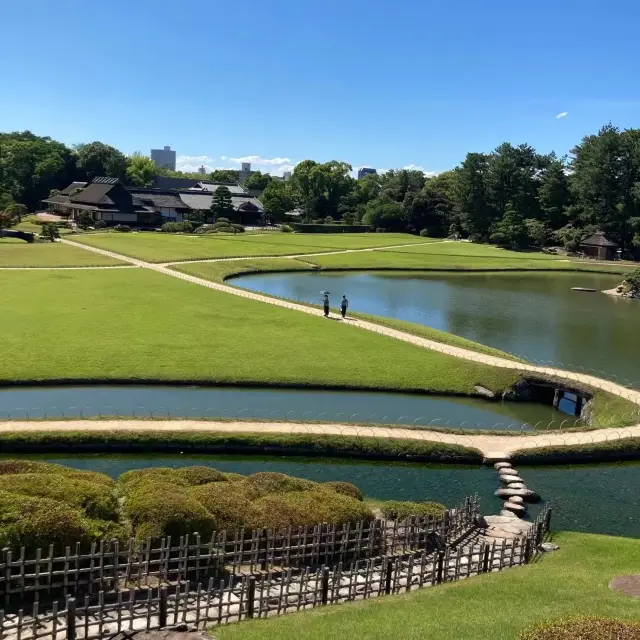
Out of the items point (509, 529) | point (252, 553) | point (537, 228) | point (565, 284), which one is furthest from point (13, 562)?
point (537, 228)

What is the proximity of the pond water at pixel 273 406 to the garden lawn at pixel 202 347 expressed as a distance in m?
0.62

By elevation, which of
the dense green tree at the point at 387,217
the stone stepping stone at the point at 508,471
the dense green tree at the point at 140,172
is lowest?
the stone stepping stone at the point at 508,471

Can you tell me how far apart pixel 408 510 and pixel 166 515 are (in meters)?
6.04

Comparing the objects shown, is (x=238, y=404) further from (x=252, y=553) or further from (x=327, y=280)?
(x=327, y=280)

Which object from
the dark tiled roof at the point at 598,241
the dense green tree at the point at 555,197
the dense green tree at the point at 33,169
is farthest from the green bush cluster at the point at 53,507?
the dense green tree at the point at 33,169

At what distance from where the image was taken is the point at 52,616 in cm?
936

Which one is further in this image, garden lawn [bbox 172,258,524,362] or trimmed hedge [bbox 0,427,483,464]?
garden lawn [bbox 172,258,524,362]

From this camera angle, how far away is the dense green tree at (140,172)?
132875 mm

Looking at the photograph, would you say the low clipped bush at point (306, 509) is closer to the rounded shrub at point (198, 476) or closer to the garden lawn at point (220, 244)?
the rounded shrub at point (198, 476)

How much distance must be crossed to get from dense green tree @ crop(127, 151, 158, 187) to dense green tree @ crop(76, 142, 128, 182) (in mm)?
6598

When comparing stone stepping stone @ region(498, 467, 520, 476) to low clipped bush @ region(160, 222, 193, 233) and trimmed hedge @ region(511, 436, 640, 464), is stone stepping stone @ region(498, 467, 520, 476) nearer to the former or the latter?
trimmed hedge @ region(511, 436, 640, 464)

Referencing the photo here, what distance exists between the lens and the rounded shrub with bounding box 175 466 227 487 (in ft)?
49.0

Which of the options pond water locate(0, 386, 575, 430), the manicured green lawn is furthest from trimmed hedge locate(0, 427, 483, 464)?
the manicured green lawn

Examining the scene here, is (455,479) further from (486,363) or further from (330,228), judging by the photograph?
(330,228)
